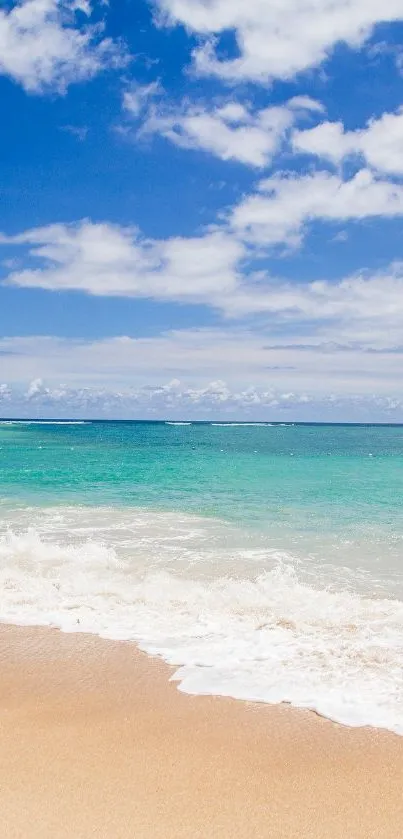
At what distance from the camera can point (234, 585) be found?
10539 millimetres

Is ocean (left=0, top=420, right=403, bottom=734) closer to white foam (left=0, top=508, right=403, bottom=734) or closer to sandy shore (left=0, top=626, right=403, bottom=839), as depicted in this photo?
white foam (left=0, top=508, right=403, bottom=734)

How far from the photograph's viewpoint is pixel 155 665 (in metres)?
7.11

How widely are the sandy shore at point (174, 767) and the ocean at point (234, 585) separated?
531 mm

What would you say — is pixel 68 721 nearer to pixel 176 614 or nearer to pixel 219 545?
pixel 176 614

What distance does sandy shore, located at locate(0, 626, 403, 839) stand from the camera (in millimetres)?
4250

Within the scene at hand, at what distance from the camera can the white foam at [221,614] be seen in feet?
21.3

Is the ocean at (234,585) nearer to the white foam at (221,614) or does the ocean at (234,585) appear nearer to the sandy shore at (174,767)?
the white foam at (221,614)

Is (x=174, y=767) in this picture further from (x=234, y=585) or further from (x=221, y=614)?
(x=234, y=585)

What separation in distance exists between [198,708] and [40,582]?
18.1ft

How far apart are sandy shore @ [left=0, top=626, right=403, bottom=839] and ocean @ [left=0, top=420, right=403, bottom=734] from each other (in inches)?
20.9

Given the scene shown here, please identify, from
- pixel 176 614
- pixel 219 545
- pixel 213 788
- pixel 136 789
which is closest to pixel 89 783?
pixel 136 789

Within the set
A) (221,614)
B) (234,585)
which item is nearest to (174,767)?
(221,614)

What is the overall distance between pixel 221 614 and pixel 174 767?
402cm

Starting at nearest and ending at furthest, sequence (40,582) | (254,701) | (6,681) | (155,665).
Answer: (254,701) → (6,681) → (155,665) → (40,582)
